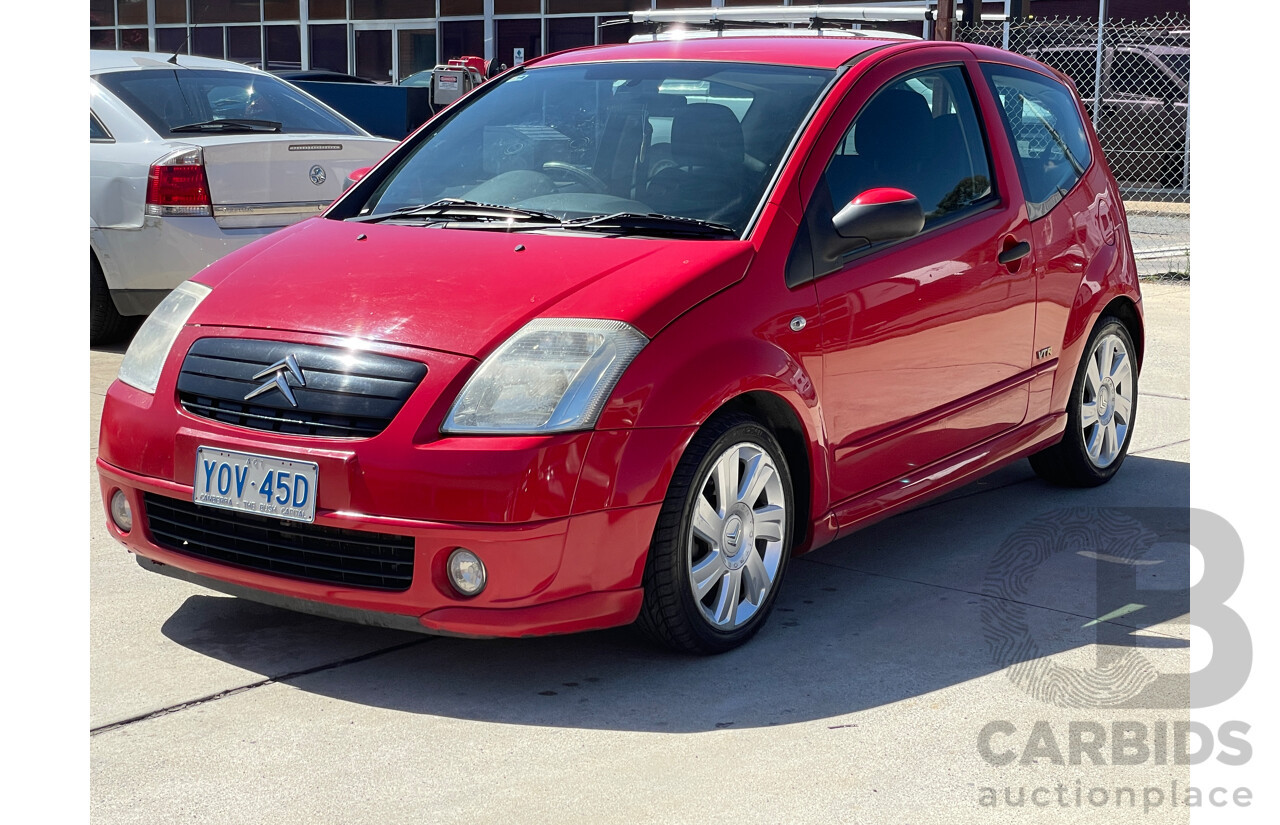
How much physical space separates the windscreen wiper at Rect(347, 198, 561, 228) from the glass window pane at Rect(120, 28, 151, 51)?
3029 cm

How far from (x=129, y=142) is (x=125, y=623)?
426 cm

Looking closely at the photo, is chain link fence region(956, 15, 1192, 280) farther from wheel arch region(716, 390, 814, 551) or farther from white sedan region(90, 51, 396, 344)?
wheel arch region(716, 390, 814, 551)

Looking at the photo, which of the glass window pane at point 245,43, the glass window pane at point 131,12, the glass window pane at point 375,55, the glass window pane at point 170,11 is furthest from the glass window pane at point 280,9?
the glass window pane at point 131,12

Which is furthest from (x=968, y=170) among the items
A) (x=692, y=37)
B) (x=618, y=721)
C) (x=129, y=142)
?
(x=129, y=142)

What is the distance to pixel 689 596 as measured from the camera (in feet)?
12.4

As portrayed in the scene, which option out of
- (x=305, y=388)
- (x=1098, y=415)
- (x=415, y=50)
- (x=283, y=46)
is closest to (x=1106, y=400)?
(x=1098, y=415)

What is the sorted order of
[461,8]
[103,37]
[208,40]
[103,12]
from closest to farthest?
[461,8]
[208,40]
[103,12]
[103,37]

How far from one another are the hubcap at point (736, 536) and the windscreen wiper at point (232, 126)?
196 inches

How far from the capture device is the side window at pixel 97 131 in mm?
7720

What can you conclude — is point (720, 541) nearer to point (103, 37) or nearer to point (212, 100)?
point (212, 100)

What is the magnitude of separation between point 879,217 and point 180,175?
4526 millimetres

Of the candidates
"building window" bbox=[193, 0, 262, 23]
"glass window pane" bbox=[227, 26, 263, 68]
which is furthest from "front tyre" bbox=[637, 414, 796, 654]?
"building window" bbox=[193, 0, 262, 23]

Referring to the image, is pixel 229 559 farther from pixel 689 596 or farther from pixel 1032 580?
pixel 1032 580

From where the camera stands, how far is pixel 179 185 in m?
7.44
